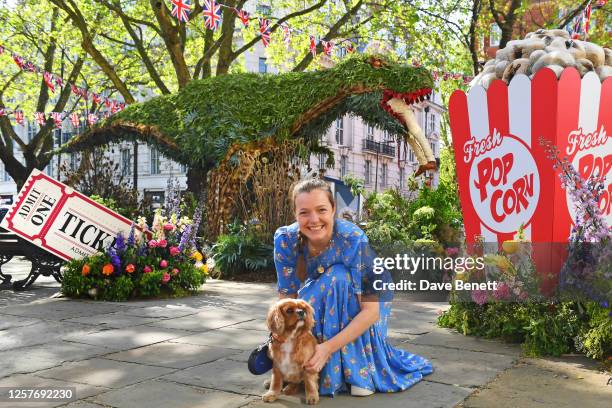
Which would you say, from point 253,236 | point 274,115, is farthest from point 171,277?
point 274,115

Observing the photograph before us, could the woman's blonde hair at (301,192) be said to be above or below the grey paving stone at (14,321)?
above

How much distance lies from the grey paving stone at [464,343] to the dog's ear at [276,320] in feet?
7.25

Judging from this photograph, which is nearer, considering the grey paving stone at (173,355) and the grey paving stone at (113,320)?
the grey paving stone at (173,355)

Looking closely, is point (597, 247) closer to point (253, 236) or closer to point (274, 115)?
point (253, 236)

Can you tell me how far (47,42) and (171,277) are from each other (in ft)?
48.5

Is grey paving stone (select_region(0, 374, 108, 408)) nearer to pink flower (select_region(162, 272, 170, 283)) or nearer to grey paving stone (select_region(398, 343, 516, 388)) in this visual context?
grey paving stone (select_region(398, 343, 516, 388))

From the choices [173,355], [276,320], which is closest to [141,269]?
[173,355]

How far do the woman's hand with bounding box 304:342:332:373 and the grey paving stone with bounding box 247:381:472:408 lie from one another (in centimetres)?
23

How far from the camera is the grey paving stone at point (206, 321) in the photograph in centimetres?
579

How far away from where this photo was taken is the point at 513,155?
5.25 m

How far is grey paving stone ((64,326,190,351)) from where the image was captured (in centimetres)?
495

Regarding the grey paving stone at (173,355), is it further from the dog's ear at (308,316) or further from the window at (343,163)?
the window at (343,163)

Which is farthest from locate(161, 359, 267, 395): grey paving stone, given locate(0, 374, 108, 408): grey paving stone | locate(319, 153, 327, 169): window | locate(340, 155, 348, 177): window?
locate(340, 155, 348, 177): window

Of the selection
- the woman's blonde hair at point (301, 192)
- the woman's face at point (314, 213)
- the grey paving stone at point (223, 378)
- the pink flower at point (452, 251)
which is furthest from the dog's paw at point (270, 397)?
the pink flower at point (452, 251)
